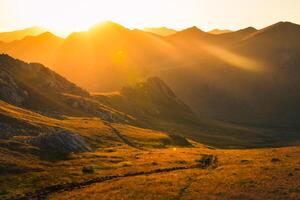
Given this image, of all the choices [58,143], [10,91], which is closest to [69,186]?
[58,143]

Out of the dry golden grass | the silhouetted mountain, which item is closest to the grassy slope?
the dry golden grass

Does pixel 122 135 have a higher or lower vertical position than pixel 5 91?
lower

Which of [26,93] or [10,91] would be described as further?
[26,93]

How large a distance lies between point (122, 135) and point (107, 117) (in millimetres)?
44396

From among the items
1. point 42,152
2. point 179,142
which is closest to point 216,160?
point 42,152

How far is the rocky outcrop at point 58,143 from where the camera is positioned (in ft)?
311

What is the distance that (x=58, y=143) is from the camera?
96.6 metres

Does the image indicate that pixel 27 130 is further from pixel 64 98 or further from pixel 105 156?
pixel 64 98

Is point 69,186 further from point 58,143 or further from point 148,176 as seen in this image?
point 58,143

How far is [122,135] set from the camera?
468 feet

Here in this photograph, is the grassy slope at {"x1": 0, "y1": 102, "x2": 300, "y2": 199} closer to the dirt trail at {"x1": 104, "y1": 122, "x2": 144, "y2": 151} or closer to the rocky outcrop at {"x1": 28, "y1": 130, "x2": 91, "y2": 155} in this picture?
the rocky outcrop at {"x1": 28, "y1": 130, "x2": 91, "y2": 155}

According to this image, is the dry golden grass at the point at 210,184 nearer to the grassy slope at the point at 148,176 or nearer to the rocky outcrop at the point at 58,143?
the grassy slope at the point at 148,176

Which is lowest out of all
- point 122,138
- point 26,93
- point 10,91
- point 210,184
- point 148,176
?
point 148,176

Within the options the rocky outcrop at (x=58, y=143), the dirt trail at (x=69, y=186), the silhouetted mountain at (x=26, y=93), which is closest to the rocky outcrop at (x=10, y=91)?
the silhouetted mountain at (x=26, y=93)
